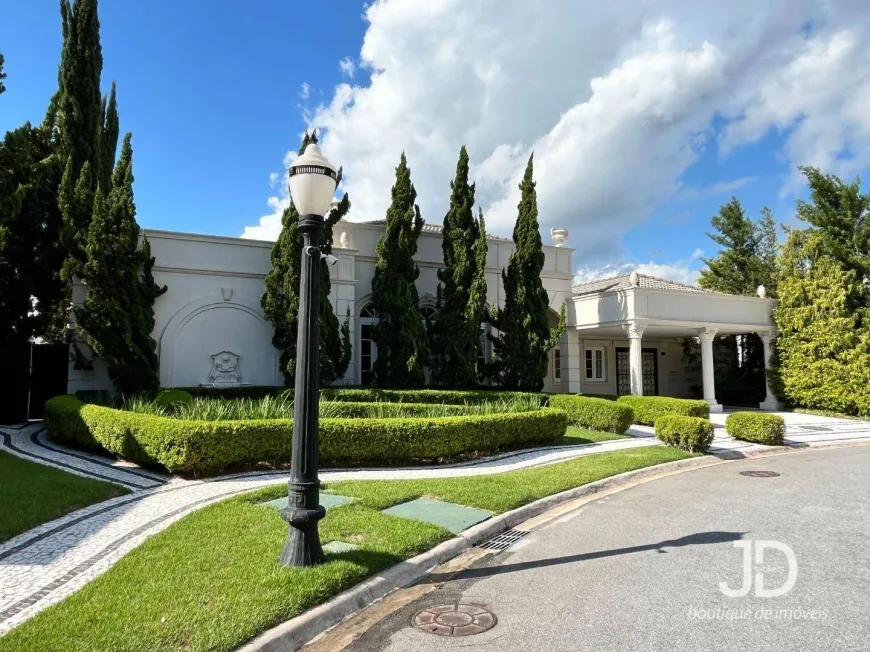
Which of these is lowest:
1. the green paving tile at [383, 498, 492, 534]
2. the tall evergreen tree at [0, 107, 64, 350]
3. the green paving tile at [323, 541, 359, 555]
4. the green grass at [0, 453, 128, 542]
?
the green paving tile at [383, 498, 492, 534]

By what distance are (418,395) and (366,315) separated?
419 cm

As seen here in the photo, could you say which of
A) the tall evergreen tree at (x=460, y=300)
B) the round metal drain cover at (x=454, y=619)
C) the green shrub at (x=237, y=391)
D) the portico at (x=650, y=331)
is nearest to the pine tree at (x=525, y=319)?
the tall evergreen tree at (x=460, y=300)

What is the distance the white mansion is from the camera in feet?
51.3

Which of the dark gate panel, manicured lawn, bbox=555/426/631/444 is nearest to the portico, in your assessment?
manicured lawn, bbox=555/426/631/444

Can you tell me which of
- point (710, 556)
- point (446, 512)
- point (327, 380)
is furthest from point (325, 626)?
point (327, 380)

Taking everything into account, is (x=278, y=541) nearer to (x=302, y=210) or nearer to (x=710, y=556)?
(x=302, y=210)

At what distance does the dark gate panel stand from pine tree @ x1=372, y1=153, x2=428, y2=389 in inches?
326

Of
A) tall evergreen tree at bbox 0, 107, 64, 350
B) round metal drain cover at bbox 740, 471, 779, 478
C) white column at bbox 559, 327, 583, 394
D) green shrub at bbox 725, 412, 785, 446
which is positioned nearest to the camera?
round metal drain cover at bbox 740, 471, 779, 478

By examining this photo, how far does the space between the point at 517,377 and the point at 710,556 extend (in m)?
13.1

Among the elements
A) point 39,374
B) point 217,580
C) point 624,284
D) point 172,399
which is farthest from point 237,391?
point 624,284

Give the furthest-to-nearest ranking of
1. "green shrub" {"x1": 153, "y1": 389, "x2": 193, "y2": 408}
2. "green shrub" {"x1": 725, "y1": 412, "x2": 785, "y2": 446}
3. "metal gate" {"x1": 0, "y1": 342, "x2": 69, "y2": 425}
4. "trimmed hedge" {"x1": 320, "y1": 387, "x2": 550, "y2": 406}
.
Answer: "trimmed hedge" {"x1": 320, "y1": 387, "x2": 550, "y2": 406}
"metal gate" {"x1": 0, "y1": 342, "x2": 69, "y2": 425}
"green shrub" {"x1": 725, "y1": 412, "x2": 785, "y2": 446}
"green shrub" {"x1": 153, "y1": 389, "x2": 193, "y2": 408}

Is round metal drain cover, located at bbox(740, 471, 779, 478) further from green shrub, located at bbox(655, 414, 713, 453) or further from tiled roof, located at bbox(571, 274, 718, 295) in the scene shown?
tiled roof, located at bbox(571, 274, 718, 295)

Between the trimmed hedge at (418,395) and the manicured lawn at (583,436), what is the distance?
6.01ft

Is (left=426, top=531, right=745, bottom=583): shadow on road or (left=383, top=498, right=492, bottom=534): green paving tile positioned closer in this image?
(left=426, top=531, right=745, bottom=583): shadow on road
